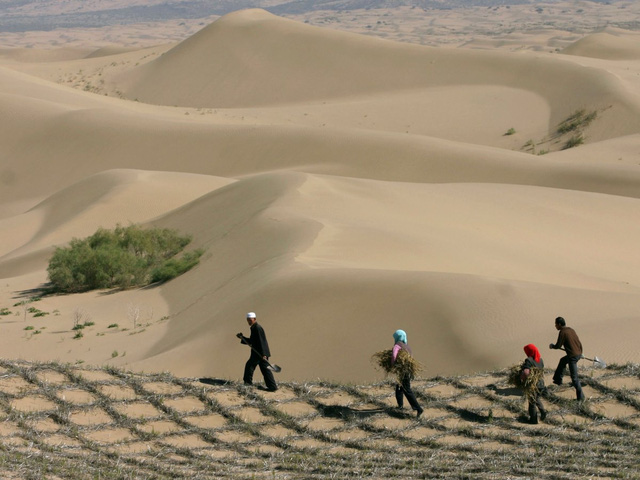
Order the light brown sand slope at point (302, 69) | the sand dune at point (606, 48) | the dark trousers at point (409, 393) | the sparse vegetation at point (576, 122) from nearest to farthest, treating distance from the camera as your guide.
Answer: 1. the dark trousers at point (409, 393)
2. the sparse vegetation at point (576, 122)
3. the light brown sand slope at point (302, 69)
4. the sand dune at point (606, 48)

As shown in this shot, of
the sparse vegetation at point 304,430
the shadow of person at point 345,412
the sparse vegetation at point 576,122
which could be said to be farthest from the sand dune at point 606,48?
the shadow of person at point 345,412

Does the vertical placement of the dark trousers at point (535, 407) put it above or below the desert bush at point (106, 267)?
above

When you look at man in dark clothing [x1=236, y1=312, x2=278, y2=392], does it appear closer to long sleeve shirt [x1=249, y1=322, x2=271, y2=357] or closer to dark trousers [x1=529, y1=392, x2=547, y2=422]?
long sleeve shirt [x1=249, y1=322, x2=271, y2=357]

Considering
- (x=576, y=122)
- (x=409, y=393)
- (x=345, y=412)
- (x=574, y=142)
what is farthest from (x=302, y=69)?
(x=409, y=393)

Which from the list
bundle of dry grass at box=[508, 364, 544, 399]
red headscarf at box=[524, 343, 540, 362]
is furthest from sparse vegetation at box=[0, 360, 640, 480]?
red headscarf at box=[524, 343, 540, 362]

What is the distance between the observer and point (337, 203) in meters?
24.5

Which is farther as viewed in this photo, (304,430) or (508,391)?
(508,391)

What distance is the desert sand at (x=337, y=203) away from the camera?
14.6 metres

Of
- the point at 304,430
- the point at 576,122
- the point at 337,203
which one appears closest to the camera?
the point at 304,430

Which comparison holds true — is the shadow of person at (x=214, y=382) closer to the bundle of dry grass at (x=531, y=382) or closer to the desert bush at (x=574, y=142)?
the bundle of dry grass at (x=531, y=382)

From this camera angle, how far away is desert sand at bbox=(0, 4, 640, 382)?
14562 mm

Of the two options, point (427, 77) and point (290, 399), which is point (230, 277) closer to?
point (290, 399)

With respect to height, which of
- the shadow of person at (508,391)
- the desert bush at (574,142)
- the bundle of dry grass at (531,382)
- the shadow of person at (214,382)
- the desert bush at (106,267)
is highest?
the bundle of dry grass at (531,382)

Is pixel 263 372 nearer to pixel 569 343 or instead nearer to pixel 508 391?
pixel 508 391
